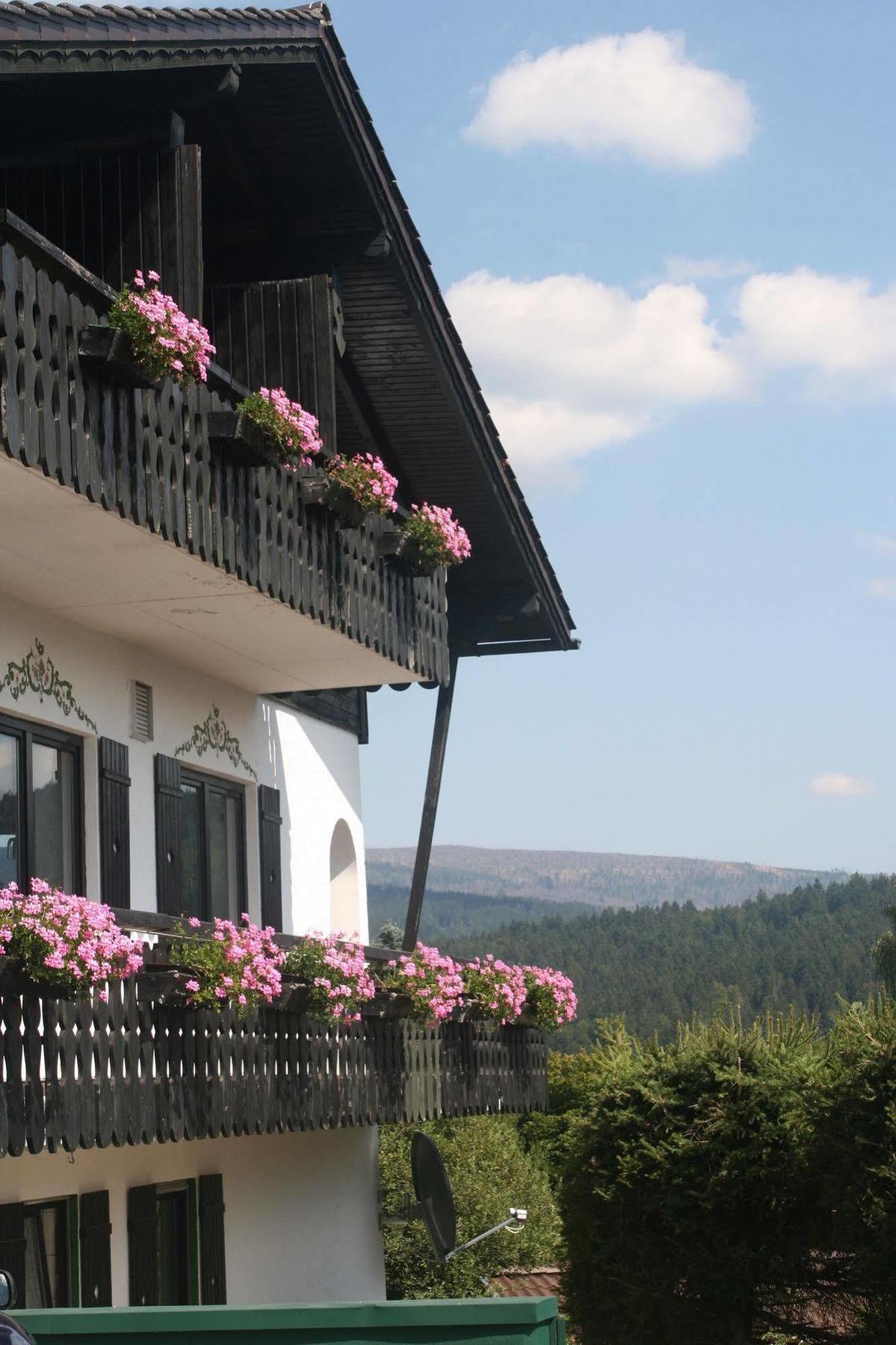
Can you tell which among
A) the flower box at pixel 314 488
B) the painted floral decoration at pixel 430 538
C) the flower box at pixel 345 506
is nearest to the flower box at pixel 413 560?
the painted floral decoration at pixel 430 538

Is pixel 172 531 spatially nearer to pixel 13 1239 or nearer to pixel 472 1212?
pixel 13 1239

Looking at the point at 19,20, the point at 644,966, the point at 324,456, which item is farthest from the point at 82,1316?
the point at 644,966

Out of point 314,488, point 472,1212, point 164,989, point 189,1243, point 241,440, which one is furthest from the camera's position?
point 472,1212

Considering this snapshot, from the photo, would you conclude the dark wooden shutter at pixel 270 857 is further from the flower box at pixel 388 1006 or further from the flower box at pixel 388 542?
the flower box at pixel 388 542

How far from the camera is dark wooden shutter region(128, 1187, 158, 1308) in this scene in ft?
42.9

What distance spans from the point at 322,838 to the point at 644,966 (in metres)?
131

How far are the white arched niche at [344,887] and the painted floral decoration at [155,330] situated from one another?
926 cm

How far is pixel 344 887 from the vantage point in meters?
18.6

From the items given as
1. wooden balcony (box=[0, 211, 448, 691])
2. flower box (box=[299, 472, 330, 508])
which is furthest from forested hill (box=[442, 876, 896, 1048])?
flower box (box=[299, 472, 330, 508])

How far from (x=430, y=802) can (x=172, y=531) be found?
27.0ft

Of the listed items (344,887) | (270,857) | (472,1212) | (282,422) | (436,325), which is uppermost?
(436,325)

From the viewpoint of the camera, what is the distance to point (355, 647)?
14.1 metres

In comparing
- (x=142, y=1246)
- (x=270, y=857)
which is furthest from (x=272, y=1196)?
(x=270, y=857)

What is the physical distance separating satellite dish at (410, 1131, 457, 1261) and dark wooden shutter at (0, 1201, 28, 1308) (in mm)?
5587
